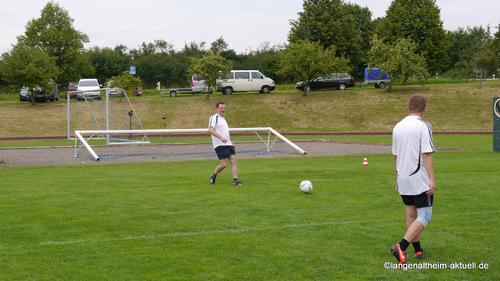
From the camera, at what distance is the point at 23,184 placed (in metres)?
13.0

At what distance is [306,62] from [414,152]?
135 ft

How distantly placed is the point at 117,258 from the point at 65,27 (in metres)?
60.5

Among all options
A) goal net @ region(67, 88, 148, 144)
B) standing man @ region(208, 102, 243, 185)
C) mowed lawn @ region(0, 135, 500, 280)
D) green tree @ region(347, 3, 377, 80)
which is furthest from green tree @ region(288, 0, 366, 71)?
standing man @ region(208, 102, 243, 185)

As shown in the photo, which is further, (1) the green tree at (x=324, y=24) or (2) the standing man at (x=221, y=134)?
(1) the green tree at (x=324, y=24)

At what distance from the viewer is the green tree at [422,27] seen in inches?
2388

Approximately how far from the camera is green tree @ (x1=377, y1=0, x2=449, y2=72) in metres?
60.7

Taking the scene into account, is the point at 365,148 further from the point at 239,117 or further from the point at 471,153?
the point at 239,117

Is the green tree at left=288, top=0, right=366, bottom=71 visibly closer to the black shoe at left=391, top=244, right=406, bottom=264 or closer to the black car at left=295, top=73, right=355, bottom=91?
the black car at left=295, top=73, right=355, bottom=91

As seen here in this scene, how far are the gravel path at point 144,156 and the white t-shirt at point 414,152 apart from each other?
1450cm

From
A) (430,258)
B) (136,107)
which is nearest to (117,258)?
(430,258)

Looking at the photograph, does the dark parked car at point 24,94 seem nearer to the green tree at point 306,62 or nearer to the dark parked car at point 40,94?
the dark parked car at point 40,94

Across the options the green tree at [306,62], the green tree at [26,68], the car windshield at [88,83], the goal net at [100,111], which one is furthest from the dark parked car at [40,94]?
the green tree at [306,62]

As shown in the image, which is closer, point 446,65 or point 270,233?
point 270,233

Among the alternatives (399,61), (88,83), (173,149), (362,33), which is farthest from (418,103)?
(362,33)
